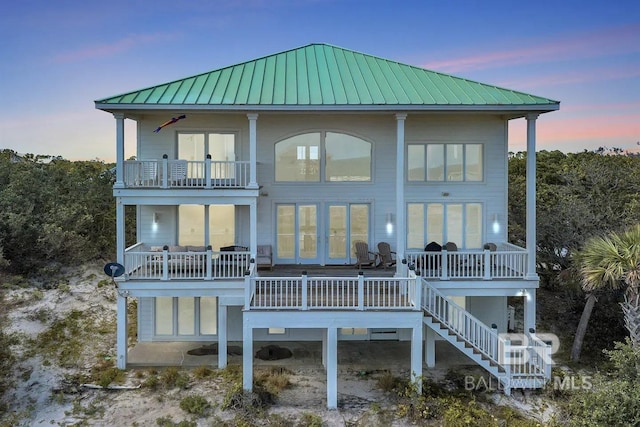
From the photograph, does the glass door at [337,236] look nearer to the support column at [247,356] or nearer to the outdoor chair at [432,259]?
the outdoor chair at [432,259]

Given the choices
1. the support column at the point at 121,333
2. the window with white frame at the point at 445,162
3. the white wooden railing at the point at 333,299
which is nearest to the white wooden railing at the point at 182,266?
the support column at the point at 121,333

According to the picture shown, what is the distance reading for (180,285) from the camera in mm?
12773

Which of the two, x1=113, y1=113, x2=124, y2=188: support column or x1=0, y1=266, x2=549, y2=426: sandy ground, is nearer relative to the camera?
x1=0, y1=266, x2=549, y2=426: sandy ground

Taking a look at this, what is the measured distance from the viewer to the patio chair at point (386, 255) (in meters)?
14.4

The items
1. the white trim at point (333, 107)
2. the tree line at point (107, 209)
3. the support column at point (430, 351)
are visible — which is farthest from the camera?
the tree line at point (107, 209)

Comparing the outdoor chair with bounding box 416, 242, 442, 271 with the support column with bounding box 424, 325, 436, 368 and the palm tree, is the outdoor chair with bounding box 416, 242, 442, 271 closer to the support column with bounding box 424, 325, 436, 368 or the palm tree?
the support column with bounding box 424, 325, 436, 368

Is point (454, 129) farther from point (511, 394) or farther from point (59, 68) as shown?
point (59, 68)

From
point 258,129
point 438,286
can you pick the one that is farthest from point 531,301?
point 258,129

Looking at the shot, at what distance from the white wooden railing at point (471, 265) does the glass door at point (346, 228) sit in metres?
2.22

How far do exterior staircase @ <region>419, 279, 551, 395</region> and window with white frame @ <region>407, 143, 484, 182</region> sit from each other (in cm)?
485

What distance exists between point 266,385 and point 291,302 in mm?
2458

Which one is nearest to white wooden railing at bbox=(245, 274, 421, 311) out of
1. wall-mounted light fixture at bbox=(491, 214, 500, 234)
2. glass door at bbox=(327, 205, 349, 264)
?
glass door at bbox=(327, 205, 349, 264)

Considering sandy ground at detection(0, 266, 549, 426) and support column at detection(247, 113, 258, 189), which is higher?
support column at detection(247, 113, 258, 189)

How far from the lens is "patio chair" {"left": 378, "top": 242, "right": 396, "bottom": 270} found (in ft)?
47.2
